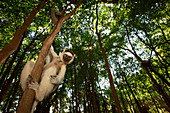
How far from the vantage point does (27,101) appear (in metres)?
1.19

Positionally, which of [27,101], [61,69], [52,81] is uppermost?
[61,69]

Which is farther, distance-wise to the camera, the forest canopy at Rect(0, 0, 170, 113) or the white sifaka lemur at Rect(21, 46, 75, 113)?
the forest canopy at Rect(0, 0, 170, 113)

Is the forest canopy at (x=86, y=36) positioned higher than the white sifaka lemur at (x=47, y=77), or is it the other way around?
the forest canopy at (x=86, y=36)

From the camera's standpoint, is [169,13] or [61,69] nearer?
[61,69]

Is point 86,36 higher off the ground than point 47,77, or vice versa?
point 86,36

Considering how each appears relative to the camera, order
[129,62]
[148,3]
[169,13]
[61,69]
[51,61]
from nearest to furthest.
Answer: [61,69] → [51,61] → [148,3] → [169,13] → [129,62]

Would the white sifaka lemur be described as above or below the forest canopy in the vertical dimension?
below

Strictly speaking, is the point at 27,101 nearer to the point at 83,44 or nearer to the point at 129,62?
the point at 83,44

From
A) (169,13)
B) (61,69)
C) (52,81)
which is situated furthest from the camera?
(169,13)

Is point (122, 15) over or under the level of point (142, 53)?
over

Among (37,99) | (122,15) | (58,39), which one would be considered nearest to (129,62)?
(122,15)

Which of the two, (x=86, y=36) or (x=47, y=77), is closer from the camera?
(x=47, y=77)

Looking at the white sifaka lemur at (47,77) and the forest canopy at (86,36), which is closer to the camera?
the white sifaka lemur at (47,77)

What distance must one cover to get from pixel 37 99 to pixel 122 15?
7.43m
